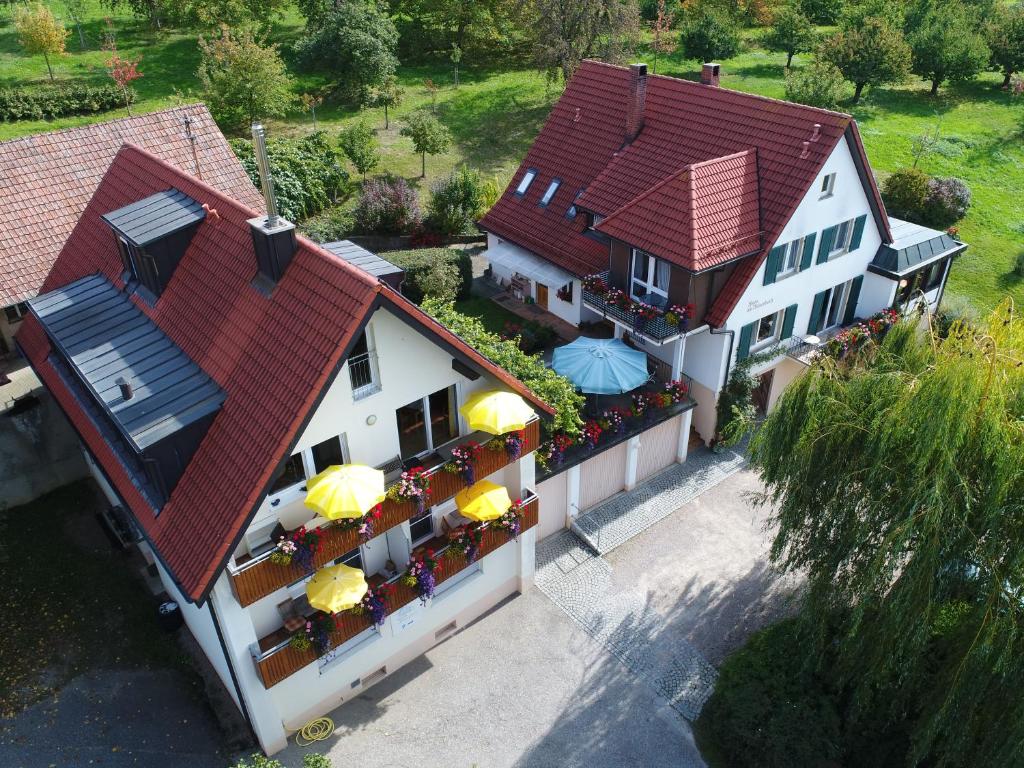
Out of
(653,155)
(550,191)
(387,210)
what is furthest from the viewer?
(387,210)

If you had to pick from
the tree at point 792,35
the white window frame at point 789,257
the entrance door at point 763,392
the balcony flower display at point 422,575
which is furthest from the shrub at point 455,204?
the tree at point 792,35

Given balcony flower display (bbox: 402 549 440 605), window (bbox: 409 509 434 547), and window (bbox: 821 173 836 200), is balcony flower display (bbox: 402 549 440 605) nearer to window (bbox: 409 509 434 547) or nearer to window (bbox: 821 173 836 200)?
window (bbox: 409 509 434 547)

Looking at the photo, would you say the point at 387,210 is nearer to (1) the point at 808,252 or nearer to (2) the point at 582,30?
(1) the point at 808,252

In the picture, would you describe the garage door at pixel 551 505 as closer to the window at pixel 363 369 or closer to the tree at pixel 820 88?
the window at pixel 363 369

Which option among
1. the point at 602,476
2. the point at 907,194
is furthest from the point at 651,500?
the point at 907,194

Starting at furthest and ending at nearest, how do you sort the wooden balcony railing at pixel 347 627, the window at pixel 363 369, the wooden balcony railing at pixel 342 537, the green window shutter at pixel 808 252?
the green window shutter at pixel 808 252
the wooden balcony railing at pixel 347 627
the window at pixel 363 369
the wooden balcony railing at pixel 342 537
